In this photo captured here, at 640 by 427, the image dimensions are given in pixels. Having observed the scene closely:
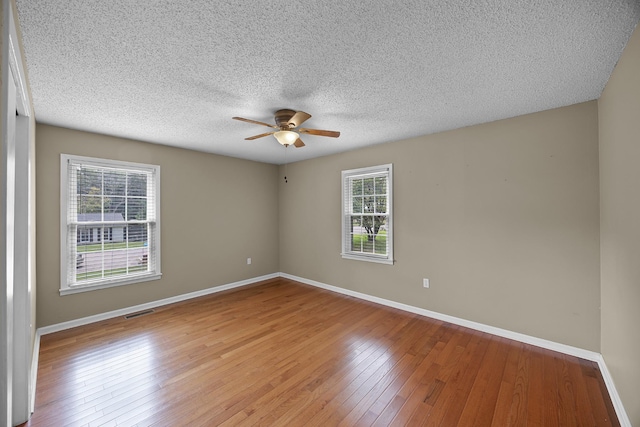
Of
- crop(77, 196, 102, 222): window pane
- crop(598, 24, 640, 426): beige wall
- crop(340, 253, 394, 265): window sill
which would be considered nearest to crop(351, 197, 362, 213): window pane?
crop(340, 253, 394, 265): window sill

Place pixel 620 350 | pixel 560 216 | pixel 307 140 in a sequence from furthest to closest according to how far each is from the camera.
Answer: pixel 307 140, pixel 560 216, pixel 620 350

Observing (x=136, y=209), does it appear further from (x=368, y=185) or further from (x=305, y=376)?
(x=368, y=185)

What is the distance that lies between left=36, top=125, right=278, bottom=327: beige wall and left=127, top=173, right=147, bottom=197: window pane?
0.76ft

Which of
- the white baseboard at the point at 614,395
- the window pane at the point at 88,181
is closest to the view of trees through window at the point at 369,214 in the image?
the white baseboard at the point at 614,395

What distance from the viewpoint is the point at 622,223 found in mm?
1843

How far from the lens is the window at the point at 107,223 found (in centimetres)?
323

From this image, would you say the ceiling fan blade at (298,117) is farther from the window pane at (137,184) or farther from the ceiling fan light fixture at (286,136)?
the window pane at (137,184)

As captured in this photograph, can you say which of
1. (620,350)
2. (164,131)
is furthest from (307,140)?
(620,350)

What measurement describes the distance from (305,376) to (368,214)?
8.54ft

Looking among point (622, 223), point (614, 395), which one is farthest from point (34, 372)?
point (622, 223)

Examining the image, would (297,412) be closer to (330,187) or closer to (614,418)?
(614,418)

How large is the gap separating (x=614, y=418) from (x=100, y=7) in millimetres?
4007

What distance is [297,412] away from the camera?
185cm

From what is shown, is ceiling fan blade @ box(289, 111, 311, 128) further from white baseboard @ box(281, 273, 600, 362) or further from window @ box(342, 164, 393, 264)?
white baseboard @ box(281, 273, 600, 362)
